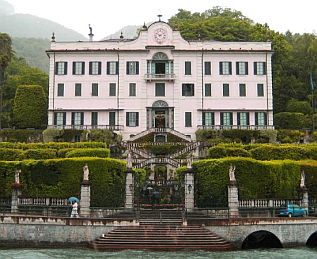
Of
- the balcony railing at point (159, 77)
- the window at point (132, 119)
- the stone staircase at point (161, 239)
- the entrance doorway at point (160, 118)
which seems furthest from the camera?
the balcony railing at point (159, 77)

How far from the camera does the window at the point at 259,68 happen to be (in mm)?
65812

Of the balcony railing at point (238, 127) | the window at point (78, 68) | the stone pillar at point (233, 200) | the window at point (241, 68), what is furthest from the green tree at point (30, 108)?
the stone pillar at point (233, 200)

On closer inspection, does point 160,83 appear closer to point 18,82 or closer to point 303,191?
point 18,82

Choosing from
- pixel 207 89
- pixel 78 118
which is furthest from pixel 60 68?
pixel 207 89

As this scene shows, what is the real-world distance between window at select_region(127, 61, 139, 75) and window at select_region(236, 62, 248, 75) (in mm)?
12438

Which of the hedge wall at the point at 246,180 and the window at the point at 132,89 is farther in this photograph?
→ the window at the point at 132,89

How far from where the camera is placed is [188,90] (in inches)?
2571

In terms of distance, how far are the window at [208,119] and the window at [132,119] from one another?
8219 millimetres

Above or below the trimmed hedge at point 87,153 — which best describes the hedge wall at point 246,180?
below

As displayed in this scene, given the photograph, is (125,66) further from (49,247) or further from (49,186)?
(49,247)

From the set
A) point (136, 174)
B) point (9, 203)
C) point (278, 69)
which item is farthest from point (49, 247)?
point (278, 69)

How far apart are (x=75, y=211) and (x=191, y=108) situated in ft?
108

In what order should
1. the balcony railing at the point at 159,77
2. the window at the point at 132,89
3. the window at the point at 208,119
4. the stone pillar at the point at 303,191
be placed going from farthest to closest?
the window at the point at 132,89 → the balcony railing at the point at 159,77 → the window at the point at 208,119 → the stone pillar at the point at 303,191

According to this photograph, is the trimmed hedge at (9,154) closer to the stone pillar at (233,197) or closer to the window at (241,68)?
the stone pillar at (233,197)
